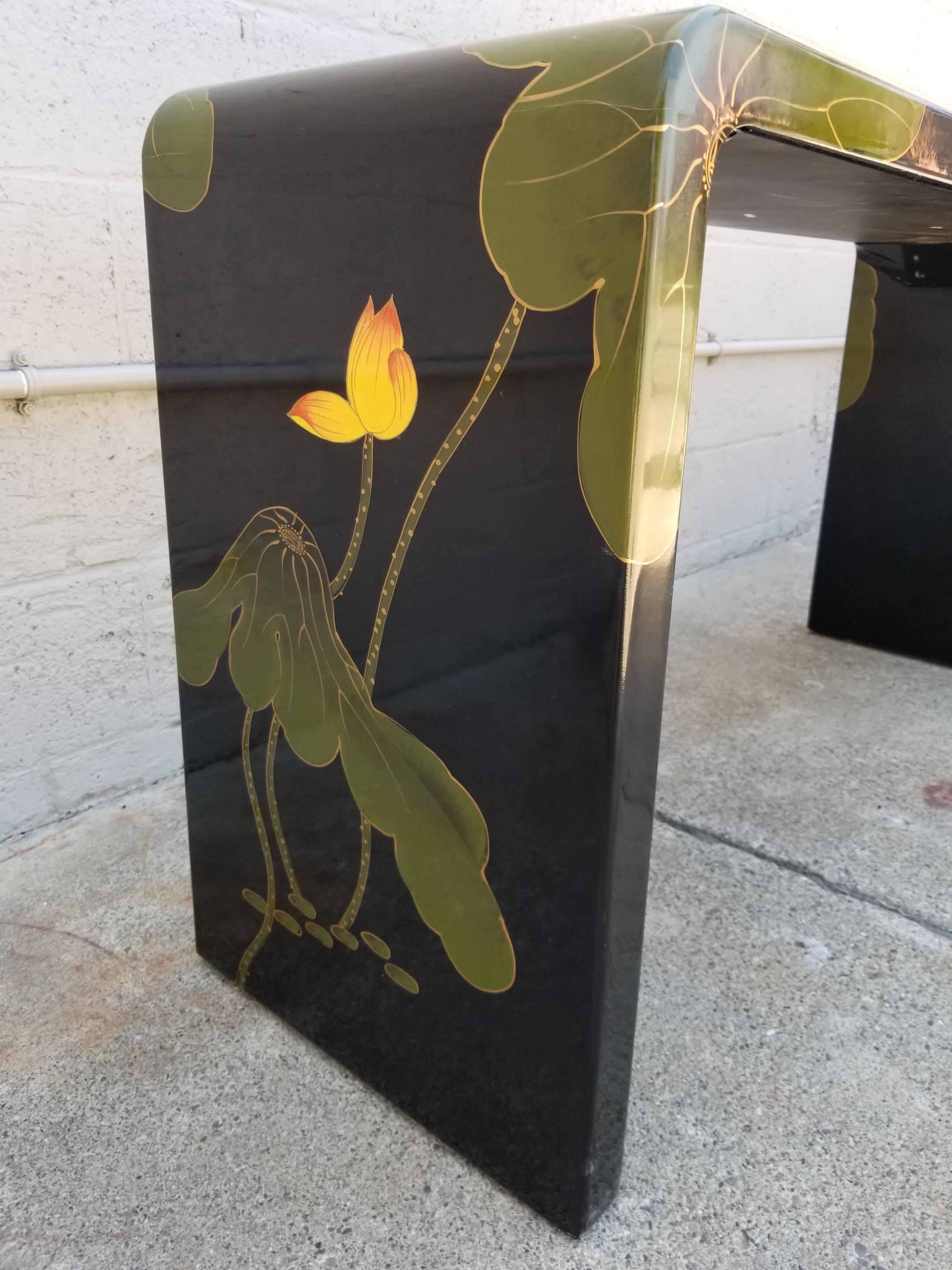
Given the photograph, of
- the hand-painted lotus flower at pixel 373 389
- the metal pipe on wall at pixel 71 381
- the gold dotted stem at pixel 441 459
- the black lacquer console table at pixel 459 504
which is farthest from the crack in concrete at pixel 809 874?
→ the metal pipe on wall at pixel 71 381

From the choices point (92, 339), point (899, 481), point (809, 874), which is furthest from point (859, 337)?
point (92, 339)

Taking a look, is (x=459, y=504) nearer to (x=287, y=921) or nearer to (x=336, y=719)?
(x=336, y=719)

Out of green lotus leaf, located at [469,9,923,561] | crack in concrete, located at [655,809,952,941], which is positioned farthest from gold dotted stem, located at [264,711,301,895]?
crack in concrete, located at [655,809,952,941]

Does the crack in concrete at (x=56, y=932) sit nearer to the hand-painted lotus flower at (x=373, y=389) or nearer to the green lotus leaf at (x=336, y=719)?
the green lotus leaf at (x=336, y=719)

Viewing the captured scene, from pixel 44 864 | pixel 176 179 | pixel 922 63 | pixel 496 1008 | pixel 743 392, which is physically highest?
pixel 922 63

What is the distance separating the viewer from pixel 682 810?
1.77m

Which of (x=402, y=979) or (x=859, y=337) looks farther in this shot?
(x=859, y=337)

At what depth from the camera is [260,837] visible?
120cm

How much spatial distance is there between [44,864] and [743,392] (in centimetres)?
260

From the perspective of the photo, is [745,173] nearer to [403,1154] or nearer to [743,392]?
[403,1154]

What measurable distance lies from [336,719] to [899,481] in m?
1.87

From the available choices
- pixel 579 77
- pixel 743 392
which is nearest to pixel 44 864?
pixel 579 77

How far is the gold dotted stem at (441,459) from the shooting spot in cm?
78

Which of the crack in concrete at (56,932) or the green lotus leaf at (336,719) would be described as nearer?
the green lotus leaf at (336,719)
